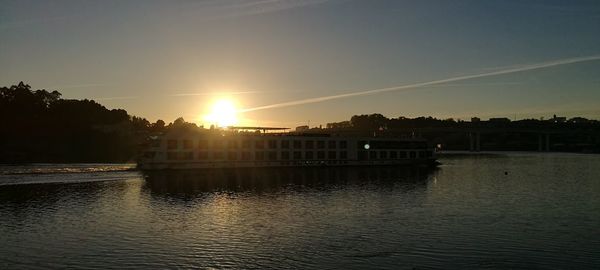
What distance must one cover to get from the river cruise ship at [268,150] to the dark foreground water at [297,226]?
3385 cm

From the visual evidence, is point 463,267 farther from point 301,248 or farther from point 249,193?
point 249,193

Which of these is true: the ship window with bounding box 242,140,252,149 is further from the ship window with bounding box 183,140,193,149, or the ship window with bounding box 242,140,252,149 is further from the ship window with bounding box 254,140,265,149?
the ship window with bounding box 183,140,193,149

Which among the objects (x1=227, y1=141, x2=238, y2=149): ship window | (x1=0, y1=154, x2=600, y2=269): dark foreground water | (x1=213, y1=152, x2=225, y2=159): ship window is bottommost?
(x1=0, y1=154, x2=600, y2=269): dark foreground water

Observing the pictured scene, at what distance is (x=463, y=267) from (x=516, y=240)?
10.3 m

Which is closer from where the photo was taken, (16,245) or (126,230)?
(16,245)

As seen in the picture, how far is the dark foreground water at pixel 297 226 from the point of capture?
33.1m

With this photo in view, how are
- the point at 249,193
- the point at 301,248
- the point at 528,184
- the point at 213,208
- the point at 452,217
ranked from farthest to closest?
the point at 528,184, the point at 249,193, the point at 213,208, the point at 452,217, the point at 301,248

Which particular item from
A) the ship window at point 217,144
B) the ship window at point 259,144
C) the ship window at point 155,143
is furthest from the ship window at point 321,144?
the ship window at point 155,143

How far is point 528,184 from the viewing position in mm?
89625

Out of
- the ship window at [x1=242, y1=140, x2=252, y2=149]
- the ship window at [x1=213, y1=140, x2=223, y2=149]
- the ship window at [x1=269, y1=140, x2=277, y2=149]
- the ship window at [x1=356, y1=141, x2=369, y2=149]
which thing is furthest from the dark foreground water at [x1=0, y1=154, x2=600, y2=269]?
the ship window at [x1=356, y1=141, x2=369, y2=149]

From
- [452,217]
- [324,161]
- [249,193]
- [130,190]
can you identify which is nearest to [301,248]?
[452,217]

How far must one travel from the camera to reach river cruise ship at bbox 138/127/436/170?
116 meters

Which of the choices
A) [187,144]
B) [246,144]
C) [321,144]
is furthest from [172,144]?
[321,144]

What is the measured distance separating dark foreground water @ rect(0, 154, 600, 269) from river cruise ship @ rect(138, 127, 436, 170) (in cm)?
3385
